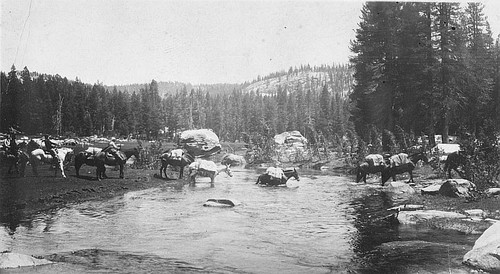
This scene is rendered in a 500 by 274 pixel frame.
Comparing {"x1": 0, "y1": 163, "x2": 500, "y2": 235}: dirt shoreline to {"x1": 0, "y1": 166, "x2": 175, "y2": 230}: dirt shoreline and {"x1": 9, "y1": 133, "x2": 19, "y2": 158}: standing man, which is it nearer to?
{"x1": 0, "y1": 166, "x2": 175, "y2": 230}: dirt shoreline

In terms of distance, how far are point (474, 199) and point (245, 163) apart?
26284 mm

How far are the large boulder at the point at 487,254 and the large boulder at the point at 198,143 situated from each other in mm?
27932

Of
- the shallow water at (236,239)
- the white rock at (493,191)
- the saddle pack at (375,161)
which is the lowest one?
the shallow water at (236,239)

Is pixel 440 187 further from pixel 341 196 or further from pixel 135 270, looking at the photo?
pixel 135 270

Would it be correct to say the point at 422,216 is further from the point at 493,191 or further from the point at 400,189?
the point at 400,189

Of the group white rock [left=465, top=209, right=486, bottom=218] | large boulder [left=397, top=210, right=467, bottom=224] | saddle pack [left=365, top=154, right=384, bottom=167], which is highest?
saddle pack [left=365, top=154, right=384, bottom=167]

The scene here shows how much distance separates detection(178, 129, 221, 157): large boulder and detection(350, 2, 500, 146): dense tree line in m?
15.1

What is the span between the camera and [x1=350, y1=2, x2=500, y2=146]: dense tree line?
1293 inches

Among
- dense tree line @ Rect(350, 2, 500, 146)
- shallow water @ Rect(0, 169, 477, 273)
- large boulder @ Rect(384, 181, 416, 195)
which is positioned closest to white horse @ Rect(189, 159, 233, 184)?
shallow water @ Rect(0, 169, 477, 273)

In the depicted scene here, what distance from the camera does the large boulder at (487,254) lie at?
29.6 ft

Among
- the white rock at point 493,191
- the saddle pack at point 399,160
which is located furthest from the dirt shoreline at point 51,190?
the white rock at point 493,191

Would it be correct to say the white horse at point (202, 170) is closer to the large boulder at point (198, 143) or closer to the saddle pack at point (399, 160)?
the large boulder at point (198, 143)

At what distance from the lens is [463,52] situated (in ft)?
109

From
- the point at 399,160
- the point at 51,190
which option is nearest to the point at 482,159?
the point at 399,160
